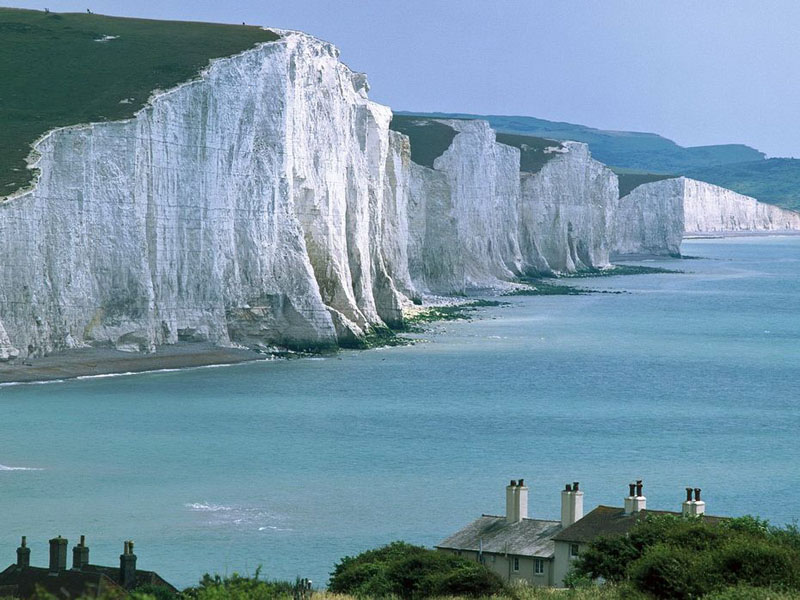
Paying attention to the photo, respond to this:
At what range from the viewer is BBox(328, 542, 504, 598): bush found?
76.6ft

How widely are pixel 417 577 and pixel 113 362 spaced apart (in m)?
42.4

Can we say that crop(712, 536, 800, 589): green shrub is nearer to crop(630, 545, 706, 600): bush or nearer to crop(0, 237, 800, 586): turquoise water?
crop(630, 545, 706, 600): bush

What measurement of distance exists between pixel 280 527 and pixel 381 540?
2.48 metres

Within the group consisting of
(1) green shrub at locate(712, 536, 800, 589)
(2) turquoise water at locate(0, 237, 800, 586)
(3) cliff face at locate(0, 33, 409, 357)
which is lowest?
(2) turquoise water at locate(0, 237, 800, 586)

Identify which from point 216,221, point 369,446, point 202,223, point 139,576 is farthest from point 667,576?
point 216,221

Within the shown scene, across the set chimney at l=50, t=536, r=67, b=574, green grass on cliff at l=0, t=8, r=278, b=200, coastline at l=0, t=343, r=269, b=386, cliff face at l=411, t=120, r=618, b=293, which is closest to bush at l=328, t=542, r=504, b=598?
chimney at l=50, t=536, r=67, b=574

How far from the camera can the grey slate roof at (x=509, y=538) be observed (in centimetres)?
2738

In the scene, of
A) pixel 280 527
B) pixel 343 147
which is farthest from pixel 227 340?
pixel 280 527

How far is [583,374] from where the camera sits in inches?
2867

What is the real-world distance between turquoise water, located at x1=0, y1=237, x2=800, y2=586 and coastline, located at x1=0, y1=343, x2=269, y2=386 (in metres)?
1.12

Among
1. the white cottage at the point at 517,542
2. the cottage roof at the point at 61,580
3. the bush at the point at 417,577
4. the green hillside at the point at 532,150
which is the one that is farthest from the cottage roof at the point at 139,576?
the green hillside at the point at 532,150

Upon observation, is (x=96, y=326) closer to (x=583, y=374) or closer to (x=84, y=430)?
(x=84, y=430)

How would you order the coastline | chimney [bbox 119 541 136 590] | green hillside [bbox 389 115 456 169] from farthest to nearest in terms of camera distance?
green hillside [bbox 389 115 456 169]
the coastline
chimney [bbox 119 541 136 590]

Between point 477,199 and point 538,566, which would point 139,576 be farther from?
point 477,199
